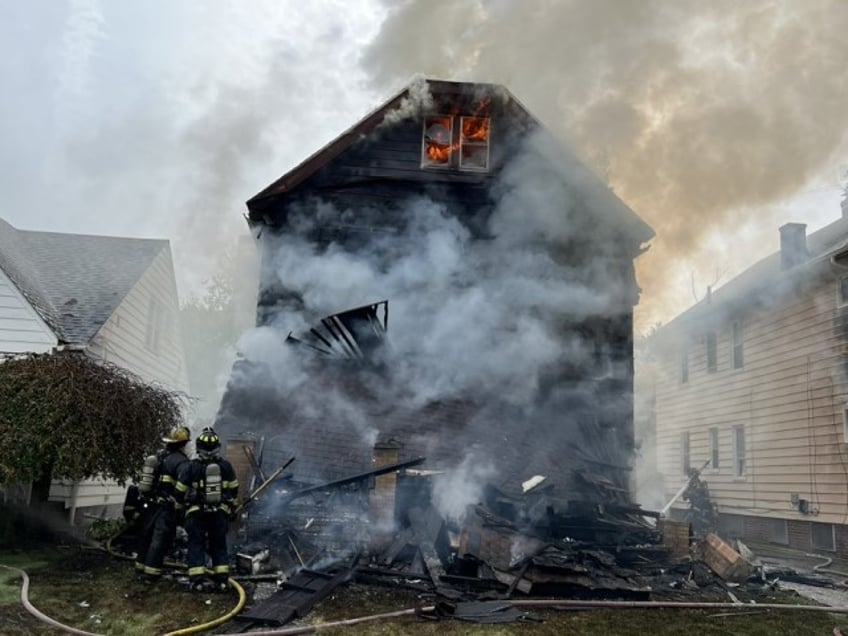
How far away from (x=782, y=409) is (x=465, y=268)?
835 centimetres

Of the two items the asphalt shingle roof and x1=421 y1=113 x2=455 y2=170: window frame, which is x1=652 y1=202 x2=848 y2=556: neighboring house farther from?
the asphalt shingle roof

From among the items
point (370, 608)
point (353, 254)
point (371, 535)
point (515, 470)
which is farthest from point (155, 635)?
point (353, 254)

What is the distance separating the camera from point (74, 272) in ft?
48.0

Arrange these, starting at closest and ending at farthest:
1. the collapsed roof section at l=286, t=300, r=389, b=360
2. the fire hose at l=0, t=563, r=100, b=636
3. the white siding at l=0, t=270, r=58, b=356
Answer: the fire hose at l=0, t=563, r=100, b=636 → the white siding at l=0, t=270, r=58, b=356 → the collapsed roof section at l=286, t=300, r=389, b=360

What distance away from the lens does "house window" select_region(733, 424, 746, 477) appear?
16844 mm

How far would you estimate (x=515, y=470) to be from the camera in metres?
10.6

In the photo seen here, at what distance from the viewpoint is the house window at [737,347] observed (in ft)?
57.2

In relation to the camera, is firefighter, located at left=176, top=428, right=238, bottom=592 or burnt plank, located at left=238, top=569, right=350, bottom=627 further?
firefighter, located at left=176, top=428, right=238, bottom=592

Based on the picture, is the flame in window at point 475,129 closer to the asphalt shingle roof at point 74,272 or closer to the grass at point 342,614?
the asphalt shingle roof at point 74,272

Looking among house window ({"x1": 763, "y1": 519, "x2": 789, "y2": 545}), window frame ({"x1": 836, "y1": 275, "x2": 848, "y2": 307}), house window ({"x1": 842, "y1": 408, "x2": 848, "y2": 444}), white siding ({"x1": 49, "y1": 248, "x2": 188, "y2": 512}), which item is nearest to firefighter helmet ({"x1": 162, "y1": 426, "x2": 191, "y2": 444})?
white siding ({"x1": 49, "y1": 248, "x2": 188, "y2": 512})

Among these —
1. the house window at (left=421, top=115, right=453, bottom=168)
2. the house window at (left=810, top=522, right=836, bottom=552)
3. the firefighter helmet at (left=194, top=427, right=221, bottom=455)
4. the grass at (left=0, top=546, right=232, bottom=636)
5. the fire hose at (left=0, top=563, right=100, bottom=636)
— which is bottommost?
the grass at (left=0, top=546, right=232, bottom=636)

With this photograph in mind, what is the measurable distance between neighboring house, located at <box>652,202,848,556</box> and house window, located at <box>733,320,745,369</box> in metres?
Answer: 0.03

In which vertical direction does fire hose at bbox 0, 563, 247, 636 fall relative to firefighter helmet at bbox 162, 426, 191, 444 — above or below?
below

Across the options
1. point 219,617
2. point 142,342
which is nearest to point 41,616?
point 219,617
